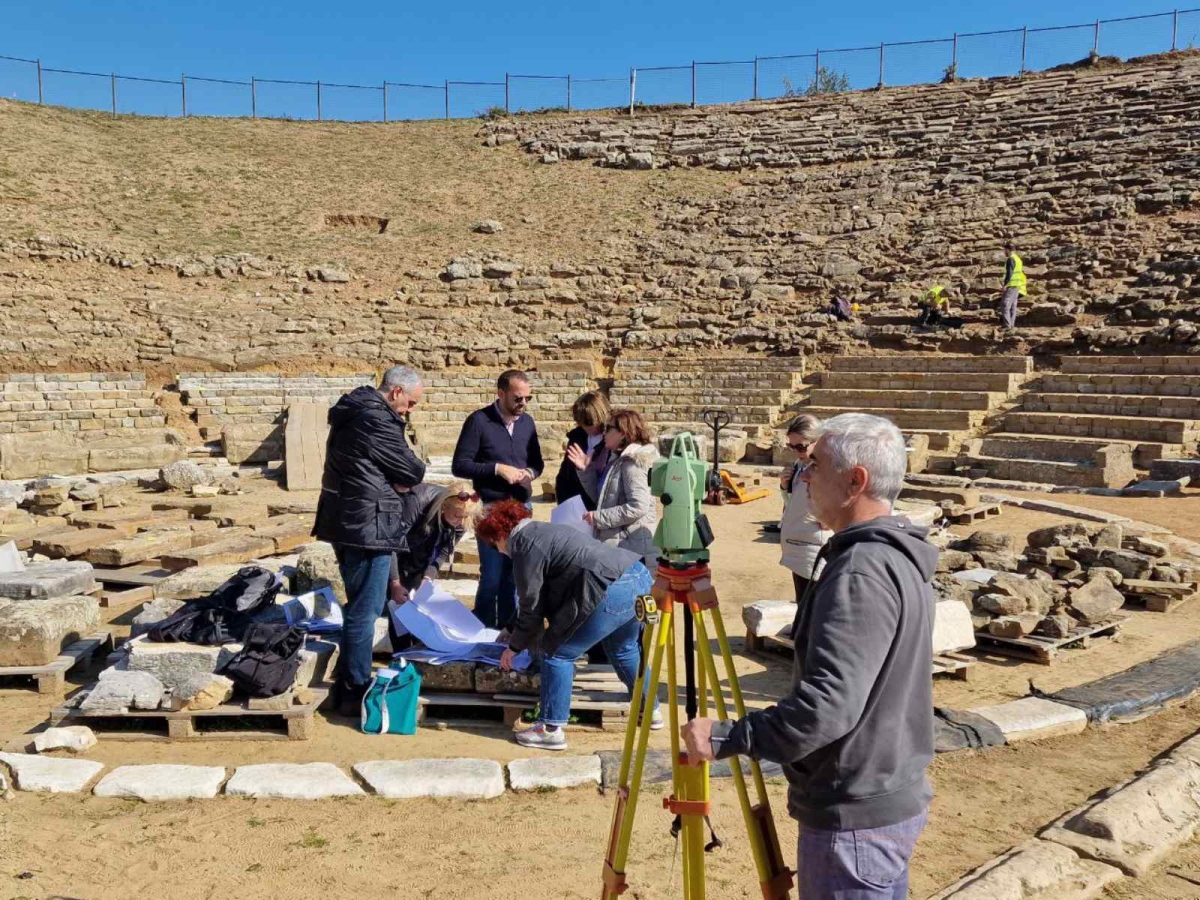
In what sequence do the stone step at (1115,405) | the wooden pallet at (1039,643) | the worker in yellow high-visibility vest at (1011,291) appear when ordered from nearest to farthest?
the wooden pallet at (1039,643) → the stone step at (1115,405) → the worker in yellow high-visibility vest at (1011,291)

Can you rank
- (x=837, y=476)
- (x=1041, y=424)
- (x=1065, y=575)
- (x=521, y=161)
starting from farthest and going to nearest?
(x=521, y=161)
(x=1041, y=424)
(x=1065, y=575)
(x=837, y=476)

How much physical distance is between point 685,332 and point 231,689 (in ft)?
61.4

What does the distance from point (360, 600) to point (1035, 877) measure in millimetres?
3279

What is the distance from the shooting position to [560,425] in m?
18.5

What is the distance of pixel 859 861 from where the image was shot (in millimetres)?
1985

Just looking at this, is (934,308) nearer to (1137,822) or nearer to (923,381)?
(923,381)

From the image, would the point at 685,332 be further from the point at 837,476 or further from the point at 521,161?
the point at 837,476

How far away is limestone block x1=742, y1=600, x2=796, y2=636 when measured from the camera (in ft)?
19.7

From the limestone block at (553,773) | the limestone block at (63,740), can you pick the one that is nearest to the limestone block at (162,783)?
the limestone block at (63,740)

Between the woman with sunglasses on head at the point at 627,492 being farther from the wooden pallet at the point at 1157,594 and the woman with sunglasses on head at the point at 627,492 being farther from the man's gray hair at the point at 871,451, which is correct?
the wooden pallet at the point at 1157,594

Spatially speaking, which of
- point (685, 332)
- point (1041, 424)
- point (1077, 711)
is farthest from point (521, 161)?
point (1077, 711)

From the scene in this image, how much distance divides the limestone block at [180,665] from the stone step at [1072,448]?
515 inches

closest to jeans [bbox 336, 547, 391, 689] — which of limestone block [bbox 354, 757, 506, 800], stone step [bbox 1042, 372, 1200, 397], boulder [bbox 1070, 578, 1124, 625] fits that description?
limestone block [bbox 354, 757, 506, 800]

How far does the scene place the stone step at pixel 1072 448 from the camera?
13.7 metres
